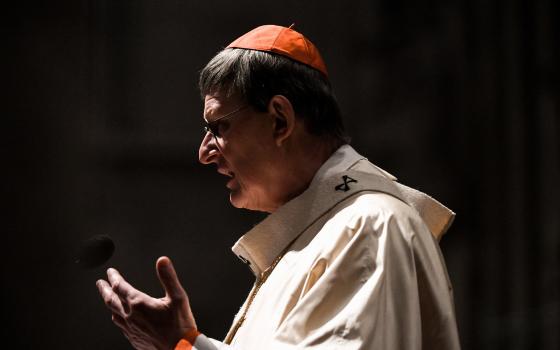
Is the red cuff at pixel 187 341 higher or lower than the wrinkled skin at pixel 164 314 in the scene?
lower

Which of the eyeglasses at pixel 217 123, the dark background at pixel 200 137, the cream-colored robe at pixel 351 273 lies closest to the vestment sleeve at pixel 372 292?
the cream-colored robe at pixel 351 273

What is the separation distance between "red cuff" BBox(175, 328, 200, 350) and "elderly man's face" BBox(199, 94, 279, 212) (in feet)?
1.65

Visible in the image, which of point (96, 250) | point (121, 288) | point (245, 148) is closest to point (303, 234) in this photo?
point (245, 148)

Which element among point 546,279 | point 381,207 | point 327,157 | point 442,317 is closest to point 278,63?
point 327,157

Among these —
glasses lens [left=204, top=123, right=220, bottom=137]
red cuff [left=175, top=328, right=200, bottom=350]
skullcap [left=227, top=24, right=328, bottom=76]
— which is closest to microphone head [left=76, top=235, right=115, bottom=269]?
glasses lens [left=204, top=123, right=220, bottom=137]

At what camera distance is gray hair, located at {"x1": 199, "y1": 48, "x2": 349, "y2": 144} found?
193 centimetres

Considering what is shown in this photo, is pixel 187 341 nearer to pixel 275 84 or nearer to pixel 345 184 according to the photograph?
pixel 345 184

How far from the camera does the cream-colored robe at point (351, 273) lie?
1.52 m

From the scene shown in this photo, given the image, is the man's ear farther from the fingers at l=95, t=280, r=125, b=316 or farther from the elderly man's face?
the fingers at l=95, t=280, r=125, b=316

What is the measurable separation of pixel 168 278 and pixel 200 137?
1311mm

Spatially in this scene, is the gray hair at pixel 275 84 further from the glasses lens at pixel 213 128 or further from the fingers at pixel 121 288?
the fingers at pixel 121 288

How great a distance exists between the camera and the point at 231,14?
9.47 feet

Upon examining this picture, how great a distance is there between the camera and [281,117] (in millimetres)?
1919

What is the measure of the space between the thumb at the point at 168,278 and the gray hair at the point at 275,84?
0.54 metres
